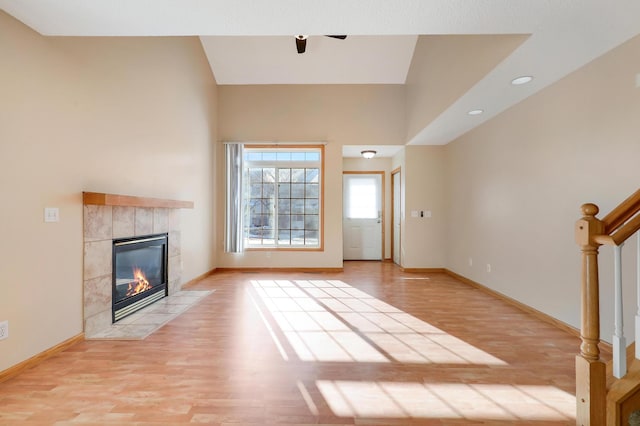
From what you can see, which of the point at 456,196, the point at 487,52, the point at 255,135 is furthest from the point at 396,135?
the point at 487,52

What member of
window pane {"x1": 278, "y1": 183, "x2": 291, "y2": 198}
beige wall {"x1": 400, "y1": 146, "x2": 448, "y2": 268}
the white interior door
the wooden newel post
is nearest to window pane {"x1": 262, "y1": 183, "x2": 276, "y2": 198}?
window pane {"x1": 278, "y1": 183, "x2": 291, "y2": 198}

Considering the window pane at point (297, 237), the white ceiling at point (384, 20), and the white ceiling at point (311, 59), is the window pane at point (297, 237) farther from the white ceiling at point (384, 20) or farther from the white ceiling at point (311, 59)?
the white ceiling at point (384, 20)

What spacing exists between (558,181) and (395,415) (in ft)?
8.96

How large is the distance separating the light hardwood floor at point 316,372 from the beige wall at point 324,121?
2.52 meters

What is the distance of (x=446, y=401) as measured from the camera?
1.85 m

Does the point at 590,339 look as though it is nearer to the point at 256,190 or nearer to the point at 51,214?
the point at 51,214

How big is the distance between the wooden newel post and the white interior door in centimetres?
569

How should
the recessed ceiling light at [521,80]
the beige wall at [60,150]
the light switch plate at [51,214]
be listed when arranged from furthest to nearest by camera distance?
the recessed ceiling light at [521,80] < the light switch plate at [51,214] < the beige wall at [60,150]

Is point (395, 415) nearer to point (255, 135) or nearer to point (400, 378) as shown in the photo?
point (400, 378)

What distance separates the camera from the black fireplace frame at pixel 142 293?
3.13 m

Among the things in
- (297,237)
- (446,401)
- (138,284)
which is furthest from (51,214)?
(297,237)

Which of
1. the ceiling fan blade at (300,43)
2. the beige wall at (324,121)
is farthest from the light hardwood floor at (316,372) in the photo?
the ceiling fan blade at (300,43)

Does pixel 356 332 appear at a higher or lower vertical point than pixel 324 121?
lower

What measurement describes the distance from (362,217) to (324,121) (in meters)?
2.50
